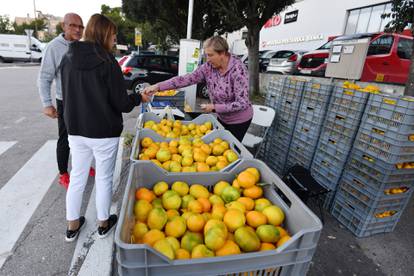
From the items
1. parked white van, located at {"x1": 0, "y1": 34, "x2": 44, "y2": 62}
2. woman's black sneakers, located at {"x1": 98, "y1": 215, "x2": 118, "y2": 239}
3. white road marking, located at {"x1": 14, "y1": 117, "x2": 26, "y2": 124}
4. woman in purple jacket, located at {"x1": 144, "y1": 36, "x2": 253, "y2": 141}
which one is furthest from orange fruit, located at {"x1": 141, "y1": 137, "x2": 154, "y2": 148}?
parked white van, located at {"x1": 0, "y1": 34, "x2": 44, "y2": 62}

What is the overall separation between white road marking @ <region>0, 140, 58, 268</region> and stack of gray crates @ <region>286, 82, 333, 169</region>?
3.37m

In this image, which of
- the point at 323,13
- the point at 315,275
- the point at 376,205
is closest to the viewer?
the point at 315,275

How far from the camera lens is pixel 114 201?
3123mm

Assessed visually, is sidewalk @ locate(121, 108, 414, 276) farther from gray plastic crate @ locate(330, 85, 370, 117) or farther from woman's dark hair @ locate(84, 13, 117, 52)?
woman's dark hair @ locate(84, 13, 117, 52)

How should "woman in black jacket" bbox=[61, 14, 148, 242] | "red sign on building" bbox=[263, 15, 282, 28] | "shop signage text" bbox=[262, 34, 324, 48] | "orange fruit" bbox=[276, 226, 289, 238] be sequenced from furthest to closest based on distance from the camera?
1. "red sign on building" bbox=[263, 15, 282, 28]
2. "shop signage text" bbox=[262, 34, 324, 48]
3. "woman in black jacket" bbox=[61, 14, 148, 242]
4. "orange fruit" bbox=[276, 226, 289, 238]

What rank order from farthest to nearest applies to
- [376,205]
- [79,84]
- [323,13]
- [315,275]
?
1. [323,13]
2. [376,205]
3. [315,275]
4. [79,84]

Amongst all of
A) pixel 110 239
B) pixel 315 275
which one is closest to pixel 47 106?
pixel 110 239

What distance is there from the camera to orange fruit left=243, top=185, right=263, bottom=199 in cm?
159

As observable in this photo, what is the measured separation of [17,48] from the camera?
2284 centimetres

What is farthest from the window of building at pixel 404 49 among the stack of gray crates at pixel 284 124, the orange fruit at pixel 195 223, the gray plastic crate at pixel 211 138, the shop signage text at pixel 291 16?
the shop signage text at pixel 291 16

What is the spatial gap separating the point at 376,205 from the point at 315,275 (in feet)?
3.22

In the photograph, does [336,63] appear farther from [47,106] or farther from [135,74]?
[135,74]

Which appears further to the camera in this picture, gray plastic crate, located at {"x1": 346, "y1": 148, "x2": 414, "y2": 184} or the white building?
the white building

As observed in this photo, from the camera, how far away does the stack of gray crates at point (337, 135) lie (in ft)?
9.13
